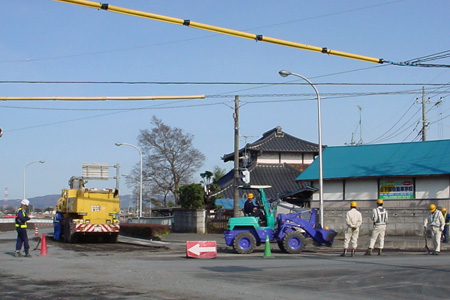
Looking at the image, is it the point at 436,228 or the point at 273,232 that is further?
the point at 273,232

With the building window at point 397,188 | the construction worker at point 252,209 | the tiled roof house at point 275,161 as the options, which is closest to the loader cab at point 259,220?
the construction worker at point 252,209

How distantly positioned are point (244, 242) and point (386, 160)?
56.8 feet

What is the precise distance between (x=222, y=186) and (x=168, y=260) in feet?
104

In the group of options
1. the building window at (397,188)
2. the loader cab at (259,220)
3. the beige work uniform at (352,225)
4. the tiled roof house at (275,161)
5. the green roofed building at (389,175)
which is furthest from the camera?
the tiled roof house at (275,161)

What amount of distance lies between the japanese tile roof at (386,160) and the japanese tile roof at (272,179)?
11.1 meters

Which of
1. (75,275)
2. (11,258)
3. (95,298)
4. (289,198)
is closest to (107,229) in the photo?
(11,258)

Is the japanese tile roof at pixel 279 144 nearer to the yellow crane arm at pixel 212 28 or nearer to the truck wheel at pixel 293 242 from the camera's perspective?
the truck wheel at pixel 293 242

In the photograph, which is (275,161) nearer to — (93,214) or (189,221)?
(189,221)

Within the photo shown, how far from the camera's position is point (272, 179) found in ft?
171

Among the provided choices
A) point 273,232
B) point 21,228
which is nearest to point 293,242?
point 273,232

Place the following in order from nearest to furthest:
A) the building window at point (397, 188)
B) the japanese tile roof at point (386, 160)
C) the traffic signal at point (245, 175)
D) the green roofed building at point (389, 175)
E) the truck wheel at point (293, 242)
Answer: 1. the truck wheel at point (293, 242)
2. the traffic signal at point (245, 175)
3. the green roofed building at point (389, 175)
4. the japanese tile roof at point (386, 160)
5. the building window at point (397, 188)

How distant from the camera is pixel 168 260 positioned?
61.7 ft

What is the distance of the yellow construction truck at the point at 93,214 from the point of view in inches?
1189

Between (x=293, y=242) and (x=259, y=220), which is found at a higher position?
(x=259, y=220)
